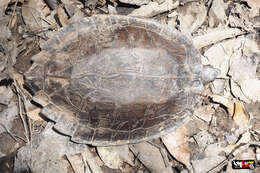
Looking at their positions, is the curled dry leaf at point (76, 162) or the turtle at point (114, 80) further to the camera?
the curled dry leaf at point (76, 162)

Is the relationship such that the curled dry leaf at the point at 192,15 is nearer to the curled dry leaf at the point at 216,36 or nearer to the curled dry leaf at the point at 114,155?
the curled dry leaf at the point at 216,36

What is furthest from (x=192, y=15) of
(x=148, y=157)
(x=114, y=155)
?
(x=114, y=155)

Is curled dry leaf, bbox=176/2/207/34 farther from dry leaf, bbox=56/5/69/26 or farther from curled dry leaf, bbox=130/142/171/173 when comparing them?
curled dry leaf, bbox=130/142/171/173

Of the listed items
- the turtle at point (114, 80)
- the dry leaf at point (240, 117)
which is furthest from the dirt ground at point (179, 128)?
the turtle at point (114, 80)

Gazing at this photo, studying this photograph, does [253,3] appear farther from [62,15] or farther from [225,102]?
[62,15]

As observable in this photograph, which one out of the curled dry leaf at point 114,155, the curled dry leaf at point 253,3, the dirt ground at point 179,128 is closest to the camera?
the dirt ground at point 179,128

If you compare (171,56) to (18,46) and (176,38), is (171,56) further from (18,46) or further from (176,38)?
(18,46)

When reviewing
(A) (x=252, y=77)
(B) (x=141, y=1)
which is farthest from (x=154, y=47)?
(A) (x=252, y=77)
